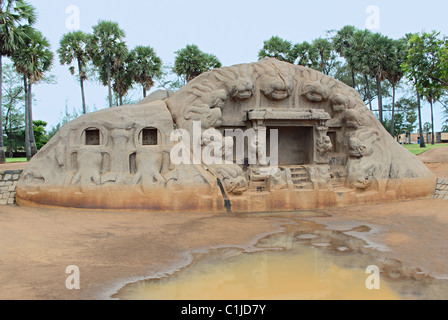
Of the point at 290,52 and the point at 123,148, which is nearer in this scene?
the point at 123,148

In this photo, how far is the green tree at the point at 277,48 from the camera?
26.4m

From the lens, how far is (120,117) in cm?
902

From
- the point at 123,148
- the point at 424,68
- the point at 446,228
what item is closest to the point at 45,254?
the point at 123,148

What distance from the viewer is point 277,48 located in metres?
26.4

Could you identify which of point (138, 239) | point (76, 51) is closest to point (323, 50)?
point (76, 51)

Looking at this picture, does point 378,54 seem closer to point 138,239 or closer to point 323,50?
point 323,50

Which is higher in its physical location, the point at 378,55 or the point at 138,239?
the point at 378,55

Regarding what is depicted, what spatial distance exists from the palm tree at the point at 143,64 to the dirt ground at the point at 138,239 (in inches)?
733

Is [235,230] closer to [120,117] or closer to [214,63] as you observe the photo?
[120,117]

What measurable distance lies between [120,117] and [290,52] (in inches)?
788

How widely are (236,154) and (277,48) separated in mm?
18421

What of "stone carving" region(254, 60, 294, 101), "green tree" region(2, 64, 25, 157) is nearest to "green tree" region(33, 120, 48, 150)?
"green tree" region(2, 64, 25, 157)

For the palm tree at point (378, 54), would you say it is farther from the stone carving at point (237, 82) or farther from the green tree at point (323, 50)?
the stone carving at point (237, 82)

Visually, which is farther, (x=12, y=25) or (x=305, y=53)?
(x=305, y=53)
